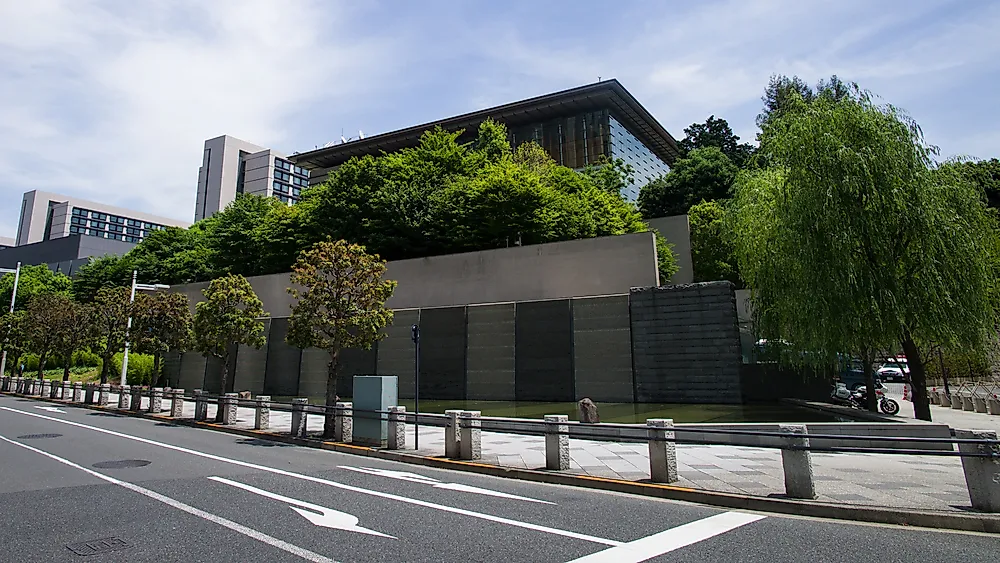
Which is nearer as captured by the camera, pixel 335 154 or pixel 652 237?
pixel 652 237

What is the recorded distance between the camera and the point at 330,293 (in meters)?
16.7

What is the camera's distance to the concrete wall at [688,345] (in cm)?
2050

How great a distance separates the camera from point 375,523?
659cm

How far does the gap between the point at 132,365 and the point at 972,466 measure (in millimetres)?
43098

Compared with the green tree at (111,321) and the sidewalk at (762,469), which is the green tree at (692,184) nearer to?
the sidewalk at (762,469)

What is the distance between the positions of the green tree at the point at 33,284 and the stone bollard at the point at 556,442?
7123 centimetres

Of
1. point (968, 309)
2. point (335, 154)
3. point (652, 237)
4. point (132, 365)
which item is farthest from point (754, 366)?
point (335, 154)

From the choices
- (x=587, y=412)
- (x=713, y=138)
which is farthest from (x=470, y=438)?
(x=713, y=138)

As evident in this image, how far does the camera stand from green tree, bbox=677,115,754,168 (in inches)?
2430

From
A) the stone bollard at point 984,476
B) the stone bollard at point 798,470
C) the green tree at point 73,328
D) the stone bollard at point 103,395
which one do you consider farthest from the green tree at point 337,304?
the green tree at point 73,328

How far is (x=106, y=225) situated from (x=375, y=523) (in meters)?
155

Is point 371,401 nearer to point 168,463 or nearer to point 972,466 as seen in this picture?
point 168,463

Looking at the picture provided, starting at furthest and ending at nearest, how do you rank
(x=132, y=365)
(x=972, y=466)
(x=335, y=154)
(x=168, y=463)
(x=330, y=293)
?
(x=335, y=154)
(x=132, y=365)
(x=330, y=293)
(x=168, y=463)
(x=972, y=466)

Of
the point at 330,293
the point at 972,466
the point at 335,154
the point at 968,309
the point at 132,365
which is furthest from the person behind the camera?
the point at 335,154
